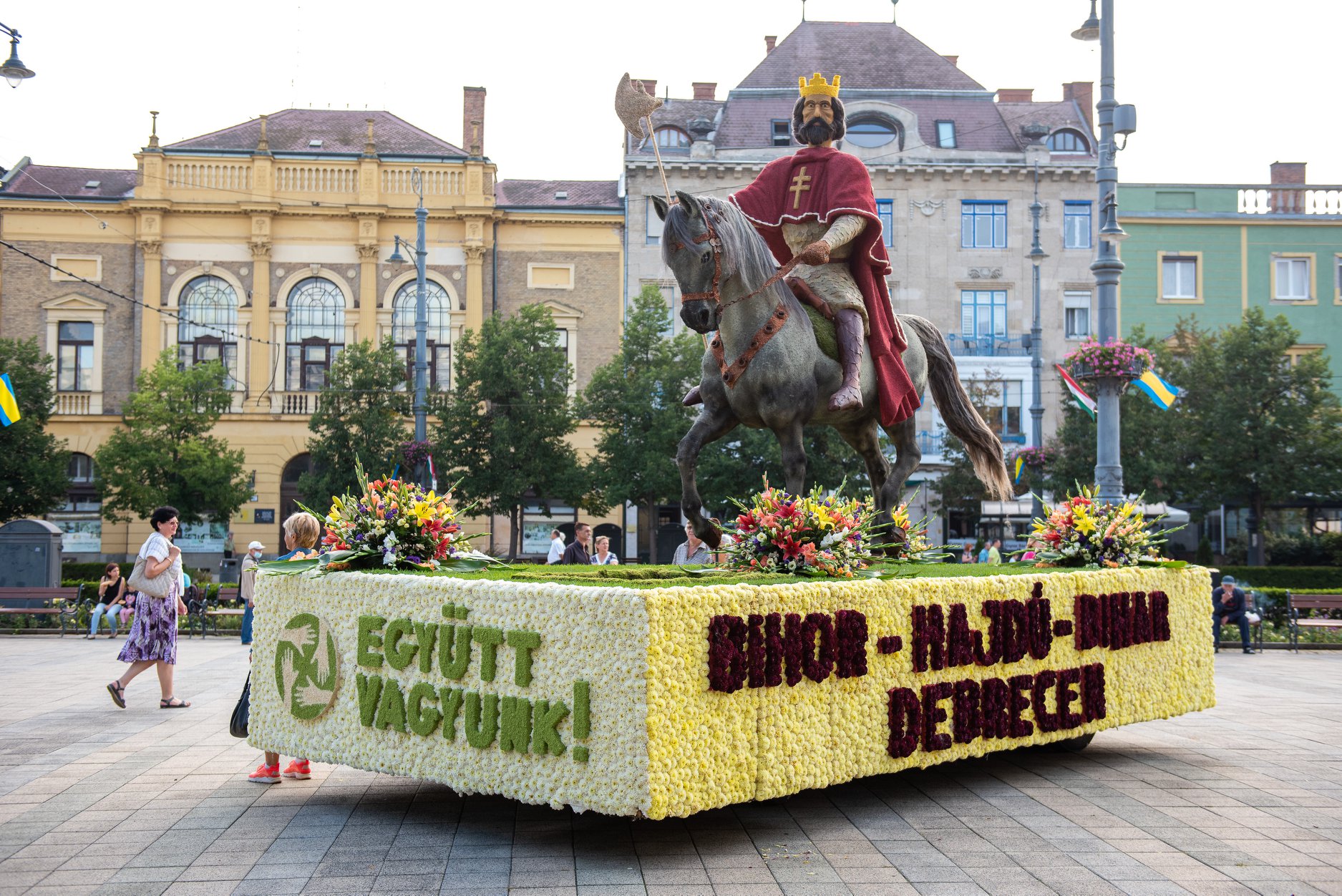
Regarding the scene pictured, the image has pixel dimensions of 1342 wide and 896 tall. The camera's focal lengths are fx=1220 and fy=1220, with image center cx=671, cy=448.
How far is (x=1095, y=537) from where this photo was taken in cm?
877

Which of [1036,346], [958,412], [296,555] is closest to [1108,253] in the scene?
[958,412]

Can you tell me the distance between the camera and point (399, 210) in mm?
40312

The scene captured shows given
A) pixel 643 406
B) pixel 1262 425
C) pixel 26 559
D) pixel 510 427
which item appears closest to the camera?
pixel 26 559

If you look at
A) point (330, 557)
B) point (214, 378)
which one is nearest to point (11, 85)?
point (330, 557)

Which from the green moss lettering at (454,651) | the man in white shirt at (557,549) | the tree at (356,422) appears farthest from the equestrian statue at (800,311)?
the tree at (356,422)

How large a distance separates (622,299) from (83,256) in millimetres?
17784

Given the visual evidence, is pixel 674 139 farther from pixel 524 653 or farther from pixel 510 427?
pixel 524 653

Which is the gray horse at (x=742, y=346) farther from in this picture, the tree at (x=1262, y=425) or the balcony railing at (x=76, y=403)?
the balcony railing at (x=76, y=403)

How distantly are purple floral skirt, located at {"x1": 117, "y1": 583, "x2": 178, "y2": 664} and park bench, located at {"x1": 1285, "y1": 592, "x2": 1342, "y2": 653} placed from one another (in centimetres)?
1693

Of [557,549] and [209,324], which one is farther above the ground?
[209,324]

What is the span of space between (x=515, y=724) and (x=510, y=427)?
27822 mm

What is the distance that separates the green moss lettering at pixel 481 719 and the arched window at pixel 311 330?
36.4 meters

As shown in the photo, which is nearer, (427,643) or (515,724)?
(515,724)

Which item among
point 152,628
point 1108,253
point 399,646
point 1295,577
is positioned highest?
point 1108,253
